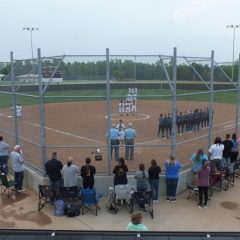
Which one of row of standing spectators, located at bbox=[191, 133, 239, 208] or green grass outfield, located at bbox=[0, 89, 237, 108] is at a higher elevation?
green grass outfield, located at bbox=[0, 89, 237, 108]

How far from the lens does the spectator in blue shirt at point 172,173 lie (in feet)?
34.8

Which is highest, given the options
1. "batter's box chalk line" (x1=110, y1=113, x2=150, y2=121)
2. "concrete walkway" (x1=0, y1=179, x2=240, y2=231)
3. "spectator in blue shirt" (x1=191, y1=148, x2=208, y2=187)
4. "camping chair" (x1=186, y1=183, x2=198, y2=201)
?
"spectator in blue shirt" (x1=191, y1=148, x2=208, y2=187)

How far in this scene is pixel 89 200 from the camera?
9.95 meters

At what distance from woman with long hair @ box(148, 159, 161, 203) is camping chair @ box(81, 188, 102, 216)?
163 centimetres

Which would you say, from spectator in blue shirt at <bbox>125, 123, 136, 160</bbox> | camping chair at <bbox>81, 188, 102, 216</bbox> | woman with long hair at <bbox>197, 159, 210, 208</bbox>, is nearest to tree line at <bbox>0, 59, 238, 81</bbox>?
spectator in blue shirt at <bbox>125, 123, 136, 160</bbox>

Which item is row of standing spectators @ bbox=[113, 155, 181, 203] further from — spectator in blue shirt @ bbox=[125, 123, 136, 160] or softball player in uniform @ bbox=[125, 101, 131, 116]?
softball player in uniform @ bbox=[125, 101, 131, 116]

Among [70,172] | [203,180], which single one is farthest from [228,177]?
[70,172]

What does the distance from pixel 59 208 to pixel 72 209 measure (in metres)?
0.38

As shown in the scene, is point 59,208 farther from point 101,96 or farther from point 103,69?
point 103,69

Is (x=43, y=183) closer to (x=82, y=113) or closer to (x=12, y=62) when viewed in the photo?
(x=12, y=62)

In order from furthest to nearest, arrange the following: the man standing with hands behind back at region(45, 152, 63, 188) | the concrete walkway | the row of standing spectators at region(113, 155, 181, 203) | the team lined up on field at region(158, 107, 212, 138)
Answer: the team lined up on field at region(158, 107, 212, 138), the man standing with hands behind back at region(45, 152, 63, 188), the row of standing spectators at region(113, 155, 181, 203), the concrete walkway

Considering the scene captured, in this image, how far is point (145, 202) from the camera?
9.84 metres

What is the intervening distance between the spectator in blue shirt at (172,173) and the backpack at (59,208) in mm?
3283

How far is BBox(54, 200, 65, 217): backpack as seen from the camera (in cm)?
982
